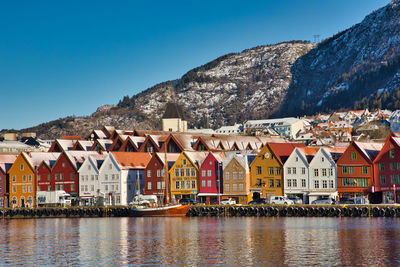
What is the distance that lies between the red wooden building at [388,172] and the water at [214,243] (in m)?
18.4

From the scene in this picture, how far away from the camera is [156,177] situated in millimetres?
121000

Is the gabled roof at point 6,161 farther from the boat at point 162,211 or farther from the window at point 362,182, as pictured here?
the window at point 362,182

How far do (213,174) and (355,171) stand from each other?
82.8 ft

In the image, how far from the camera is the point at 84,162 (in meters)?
127

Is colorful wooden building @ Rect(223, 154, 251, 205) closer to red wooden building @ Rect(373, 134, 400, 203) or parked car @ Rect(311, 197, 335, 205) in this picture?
parked car @ Rect(311, 197, 335, 205)

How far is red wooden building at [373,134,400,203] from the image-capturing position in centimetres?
10206

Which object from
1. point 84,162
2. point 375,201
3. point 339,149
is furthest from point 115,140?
point 375,201

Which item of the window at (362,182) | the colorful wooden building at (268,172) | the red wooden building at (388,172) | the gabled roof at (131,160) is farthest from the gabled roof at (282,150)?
the gabled roof at (131,160)

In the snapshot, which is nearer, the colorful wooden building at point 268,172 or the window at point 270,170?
the colorful wooden building at point 268,172

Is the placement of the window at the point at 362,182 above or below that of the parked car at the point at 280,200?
above

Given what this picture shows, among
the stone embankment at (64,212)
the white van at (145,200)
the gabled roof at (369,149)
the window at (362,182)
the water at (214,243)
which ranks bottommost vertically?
the water at (214,243)

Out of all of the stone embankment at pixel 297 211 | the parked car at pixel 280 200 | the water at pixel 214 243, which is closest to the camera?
the water at pixel 214 243

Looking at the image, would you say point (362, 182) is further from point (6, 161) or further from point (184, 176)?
point (6, 161)

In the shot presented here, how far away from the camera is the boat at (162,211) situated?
104 m
